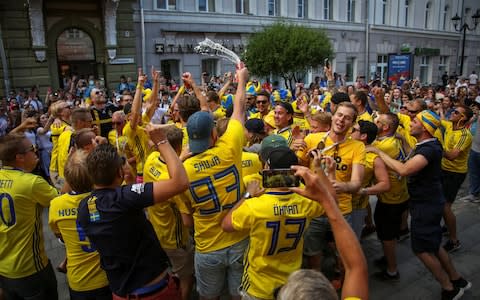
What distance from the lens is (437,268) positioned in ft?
12.4

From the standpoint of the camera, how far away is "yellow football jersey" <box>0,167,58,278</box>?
291cm

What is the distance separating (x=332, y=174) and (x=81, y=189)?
188 centimetres

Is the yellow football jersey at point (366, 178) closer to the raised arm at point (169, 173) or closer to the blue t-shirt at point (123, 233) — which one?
the raised arm at point (169, 173)

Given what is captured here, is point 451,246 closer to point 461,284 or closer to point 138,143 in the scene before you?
point 461,284

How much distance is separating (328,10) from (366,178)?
23340 mm

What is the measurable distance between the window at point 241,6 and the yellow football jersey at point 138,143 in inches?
674

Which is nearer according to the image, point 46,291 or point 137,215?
point 137,215

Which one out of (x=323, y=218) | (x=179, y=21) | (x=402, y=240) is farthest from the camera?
(x=179, y=21)

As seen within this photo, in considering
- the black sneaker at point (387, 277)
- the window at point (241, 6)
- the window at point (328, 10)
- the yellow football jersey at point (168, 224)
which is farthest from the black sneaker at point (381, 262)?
the window at point (328, 10)

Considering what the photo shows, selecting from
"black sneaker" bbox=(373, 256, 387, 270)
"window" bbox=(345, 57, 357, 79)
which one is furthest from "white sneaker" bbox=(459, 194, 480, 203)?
"window" bbox=(345, 57, 357, 79)

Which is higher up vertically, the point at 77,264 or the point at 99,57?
the point at 99,57

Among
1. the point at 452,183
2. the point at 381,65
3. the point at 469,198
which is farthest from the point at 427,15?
the point at 452,183

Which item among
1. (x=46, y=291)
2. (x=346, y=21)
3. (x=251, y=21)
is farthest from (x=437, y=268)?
(x=346, y=21)

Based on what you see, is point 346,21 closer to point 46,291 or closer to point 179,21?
point 179,21
